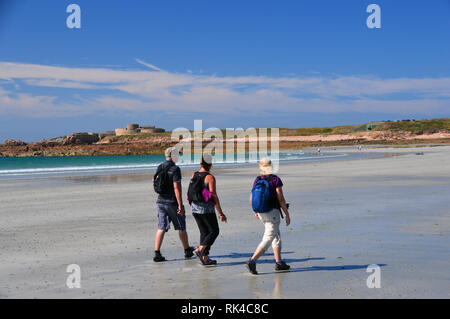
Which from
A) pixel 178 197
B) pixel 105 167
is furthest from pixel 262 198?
pixel 105 167

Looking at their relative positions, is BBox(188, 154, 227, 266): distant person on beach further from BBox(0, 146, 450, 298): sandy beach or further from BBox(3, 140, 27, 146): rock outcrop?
BBox(3, 140, 27, 146): rock outcrop

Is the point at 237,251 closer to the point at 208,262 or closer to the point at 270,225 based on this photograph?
the point at 208,262

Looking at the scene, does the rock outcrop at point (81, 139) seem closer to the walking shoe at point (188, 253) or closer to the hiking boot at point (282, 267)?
the walking shoe at point (188, 253)

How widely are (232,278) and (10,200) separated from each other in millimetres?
13896

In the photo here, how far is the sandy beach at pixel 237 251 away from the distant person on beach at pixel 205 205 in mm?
338

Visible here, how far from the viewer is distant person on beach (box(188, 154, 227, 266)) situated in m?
7.41

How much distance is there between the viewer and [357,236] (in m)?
9.36

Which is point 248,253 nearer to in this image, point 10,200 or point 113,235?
point 113,235

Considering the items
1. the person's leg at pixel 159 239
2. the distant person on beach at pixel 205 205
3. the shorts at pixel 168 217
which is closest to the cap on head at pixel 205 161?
the distant person on beach at pixel 205 205

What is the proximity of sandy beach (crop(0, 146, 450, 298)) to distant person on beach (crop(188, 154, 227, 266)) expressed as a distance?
0.34 metres

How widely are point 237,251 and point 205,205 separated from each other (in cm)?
139

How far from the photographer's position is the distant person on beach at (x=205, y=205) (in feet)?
24.3

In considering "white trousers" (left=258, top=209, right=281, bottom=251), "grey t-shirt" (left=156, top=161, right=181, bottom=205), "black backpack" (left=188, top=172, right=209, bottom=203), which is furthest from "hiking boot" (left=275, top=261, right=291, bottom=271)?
"grey t-shirt" (left=156, top=161, right=181, bottom=205)

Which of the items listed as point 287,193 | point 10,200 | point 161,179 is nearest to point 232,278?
point 161,179
